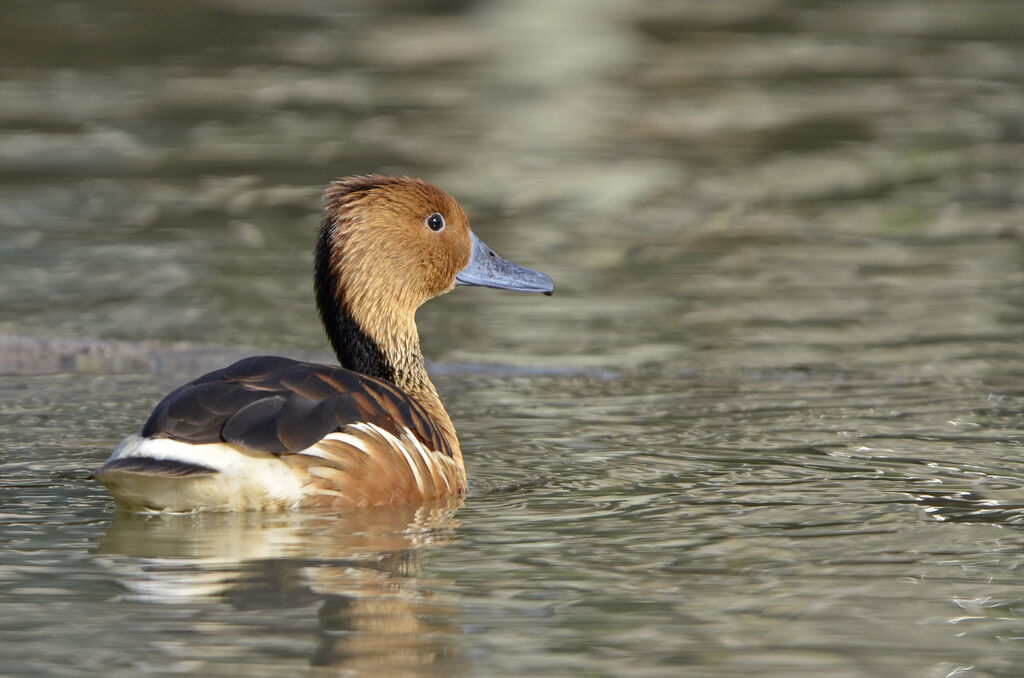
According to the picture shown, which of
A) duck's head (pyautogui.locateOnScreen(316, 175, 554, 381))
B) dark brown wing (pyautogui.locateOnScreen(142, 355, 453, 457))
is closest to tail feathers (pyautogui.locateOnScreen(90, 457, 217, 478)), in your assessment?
dark brown wing (pyautogui.locateOnScreen(142, 355, 453, 457))

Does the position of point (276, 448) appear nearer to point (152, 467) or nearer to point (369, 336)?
point (152, 467)

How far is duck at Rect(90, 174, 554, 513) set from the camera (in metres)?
6.68

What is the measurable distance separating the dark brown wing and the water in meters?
0.35

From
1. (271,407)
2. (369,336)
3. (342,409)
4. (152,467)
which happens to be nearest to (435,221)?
(369,336)

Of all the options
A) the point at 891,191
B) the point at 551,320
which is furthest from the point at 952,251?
the point at 551,320

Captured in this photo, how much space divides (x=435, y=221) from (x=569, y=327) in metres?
2.68

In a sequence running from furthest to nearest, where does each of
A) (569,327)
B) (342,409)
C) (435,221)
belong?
(569,327) < (435,221) < (342,409)

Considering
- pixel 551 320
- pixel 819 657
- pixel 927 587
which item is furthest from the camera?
pixel 551 320

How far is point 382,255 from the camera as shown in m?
8.28

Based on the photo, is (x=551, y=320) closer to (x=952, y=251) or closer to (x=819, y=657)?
(x=952, y=251)

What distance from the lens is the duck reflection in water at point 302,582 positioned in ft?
16.8

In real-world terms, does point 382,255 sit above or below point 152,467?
above

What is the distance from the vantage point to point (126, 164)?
51.0 ft

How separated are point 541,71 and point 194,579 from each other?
16.1 metres
